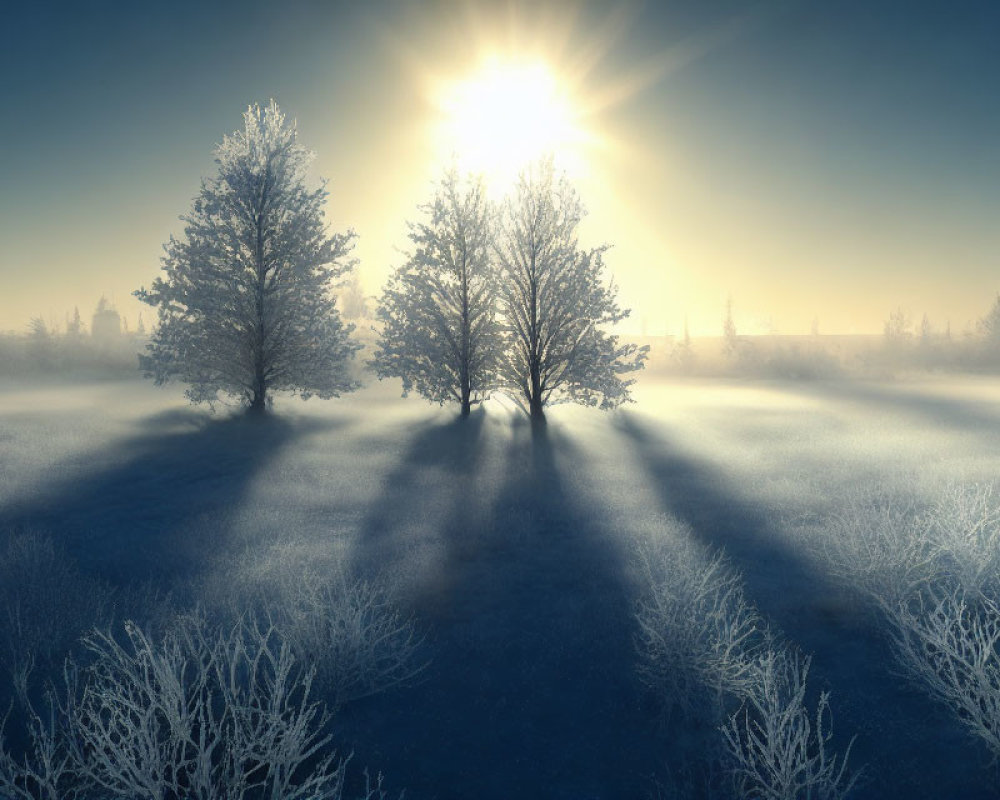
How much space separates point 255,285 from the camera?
1938 centimetres

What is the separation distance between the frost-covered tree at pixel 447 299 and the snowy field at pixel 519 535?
2234 mm

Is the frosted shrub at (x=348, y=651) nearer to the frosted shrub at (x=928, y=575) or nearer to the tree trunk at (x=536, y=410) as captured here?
the frosted shrub at (x=928, y=575)

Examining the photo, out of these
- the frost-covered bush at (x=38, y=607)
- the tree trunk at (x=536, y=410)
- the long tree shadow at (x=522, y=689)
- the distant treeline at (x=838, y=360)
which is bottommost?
the long tree shadow at (x=522, y=689)

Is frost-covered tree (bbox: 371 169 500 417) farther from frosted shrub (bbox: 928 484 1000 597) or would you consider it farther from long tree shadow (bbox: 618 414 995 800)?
frosted shrub (bbox: 928 484 1000 597)

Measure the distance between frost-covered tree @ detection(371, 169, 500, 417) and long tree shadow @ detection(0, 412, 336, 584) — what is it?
15.8 feet

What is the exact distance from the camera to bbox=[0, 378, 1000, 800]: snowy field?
5074 mm

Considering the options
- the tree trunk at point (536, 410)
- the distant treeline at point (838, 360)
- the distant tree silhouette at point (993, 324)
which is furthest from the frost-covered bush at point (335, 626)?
the distant tree silhouette at point (993, 324)

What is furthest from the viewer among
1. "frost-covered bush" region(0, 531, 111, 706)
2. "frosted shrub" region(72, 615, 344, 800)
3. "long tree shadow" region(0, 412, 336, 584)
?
"long tree shadow" region(0, 412, 336, 584)

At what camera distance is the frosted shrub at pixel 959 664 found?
4652 millimetres

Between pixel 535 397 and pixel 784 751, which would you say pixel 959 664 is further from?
pixel 535 397

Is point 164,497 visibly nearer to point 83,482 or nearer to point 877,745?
point 83,482

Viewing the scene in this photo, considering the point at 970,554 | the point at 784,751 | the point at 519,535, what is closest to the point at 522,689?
the point at 784,751

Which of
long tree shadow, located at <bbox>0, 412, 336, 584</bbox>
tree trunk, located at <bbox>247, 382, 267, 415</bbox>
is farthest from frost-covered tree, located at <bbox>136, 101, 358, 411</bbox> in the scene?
long tree shadow, located at <bbox>0, 412, 336, 584</bbox>

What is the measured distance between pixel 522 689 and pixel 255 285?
1759 cm
